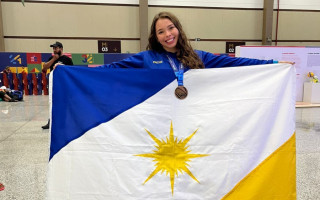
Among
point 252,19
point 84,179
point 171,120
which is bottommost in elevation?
point 84,179

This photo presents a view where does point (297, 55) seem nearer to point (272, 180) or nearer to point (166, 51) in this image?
point (272, 180)

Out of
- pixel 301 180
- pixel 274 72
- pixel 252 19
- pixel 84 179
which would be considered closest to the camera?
pixel 84 179

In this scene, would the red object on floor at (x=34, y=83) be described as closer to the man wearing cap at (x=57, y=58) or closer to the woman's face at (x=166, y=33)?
the man wearing cap at (x=57, y=58)

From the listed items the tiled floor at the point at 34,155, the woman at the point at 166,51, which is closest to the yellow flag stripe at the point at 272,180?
the woman at the point at 166,51

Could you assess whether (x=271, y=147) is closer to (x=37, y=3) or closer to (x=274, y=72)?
(x=274, y=72)

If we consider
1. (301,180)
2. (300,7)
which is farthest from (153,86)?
(300,7)

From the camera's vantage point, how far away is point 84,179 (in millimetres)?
1676

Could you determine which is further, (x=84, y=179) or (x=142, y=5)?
(x=142, y=5)

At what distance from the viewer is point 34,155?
11.2 feet

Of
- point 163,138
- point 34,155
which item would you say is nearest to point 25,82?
point 34,155

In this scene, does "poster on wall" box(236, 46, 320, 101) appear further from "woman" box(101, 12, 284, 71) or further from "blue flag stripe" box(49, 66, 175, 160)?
"blue flag stripe" box(49, 66, 175, 160)

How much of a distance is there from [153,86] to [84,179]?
28.2 inches

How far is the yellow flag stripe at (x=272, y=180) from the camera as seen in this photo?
1.72 m

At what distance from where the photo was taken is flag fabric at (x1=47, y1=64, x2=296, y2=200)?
1681 millimetres
